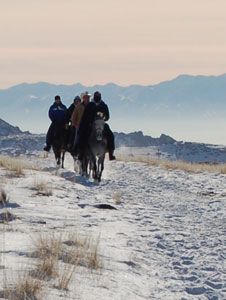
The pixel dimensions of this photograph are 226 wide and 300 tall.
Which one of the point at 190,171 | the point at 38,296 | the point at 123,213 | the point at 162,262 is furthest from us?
the point at 190,171

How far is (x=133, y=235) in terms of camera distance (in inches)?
297

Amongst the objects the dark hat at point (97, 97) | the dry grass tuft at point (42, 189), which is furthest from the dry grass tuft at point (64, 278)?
the dark hat at point (97, 97)

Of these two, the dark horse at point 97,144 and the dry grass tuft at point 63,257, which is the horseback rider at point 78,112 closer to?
the dark horse at point 97,144

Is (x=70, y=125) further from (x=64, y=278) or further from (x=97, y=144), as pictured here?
(x=64, y=278)

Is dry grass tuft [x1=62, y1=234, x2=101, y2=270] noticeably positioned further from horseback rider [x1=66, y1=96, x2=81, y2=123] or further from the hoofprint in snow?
horseback rider [x1=66, y1=96, x2=81, y2=123]

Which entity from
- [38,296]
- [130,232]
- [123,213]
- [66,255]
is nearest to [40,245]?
[66,255]

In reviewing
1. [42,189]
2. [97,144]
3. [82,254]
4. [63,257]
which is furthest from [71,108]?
[63,257]

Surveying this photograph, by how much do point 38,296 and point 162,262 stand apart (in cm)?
234

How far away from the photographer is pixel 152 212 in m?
9.83

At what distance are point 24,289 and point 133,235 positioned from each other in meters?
3.46

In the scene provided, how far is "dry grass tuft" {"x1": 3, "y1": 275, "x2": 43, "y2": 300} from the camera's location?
4.11 m

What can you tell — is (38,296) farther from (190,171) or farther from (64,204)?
(190,171)

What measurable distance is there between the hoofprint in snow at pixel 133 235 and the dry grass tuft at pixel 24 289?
94 millimetres

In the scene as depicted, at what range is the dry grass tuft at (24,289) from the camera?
4.11m
